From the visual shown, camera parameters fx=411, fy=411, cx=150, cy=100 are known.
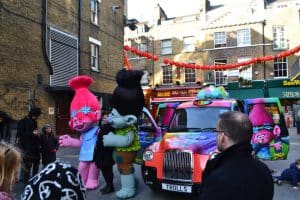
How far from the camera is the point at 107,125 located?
8.15 m

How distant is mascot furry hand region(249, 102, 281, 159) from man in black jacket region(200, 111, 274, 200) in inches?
302

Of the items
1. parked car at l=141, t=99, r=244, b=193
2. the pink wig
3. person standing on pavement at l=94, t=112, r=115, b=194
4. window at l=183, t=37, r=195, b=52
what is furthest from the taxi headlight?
window at l=183, t=37, r=195, b=52

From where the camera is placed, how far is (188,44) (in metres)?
41.2

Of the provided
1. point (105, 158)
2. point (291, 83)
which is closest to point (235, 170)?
point (105, 158)

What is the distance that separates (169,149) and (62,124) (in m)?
11.8

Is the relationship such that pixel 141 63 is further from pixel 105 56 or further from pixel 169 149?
pixel 169 149

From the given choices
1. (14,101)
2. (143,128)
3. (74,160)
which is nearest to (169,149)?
(143,128)

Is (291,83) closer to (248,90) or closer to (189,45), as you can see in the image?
(248,90)

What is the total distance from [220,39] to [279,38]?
5421 millimetres

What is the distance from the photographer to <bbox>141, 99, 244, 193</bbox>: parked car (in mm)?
7094

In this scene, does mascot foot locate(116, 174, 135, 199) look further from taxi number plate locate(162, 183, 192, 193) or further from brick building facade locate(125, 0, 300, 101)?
brick building facade locate(125, 0, 300, 101)

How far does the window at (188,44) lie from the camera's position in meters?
41.0

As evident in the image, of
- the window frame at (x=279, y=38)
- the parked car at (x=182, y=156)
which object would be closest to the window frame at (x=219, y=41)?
the window frame at (x=279, y=38)

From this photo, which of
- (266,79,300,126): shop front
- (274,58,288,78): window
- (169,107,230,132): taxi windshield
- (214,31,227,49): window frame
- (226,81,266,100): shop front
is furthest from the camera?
(214,31,227,49): window frame
